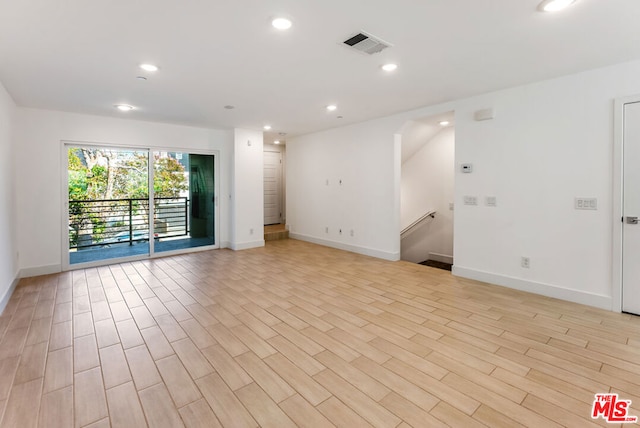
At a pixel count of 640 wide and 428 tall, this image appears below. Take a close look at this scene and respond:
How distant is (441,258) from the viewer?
626cm

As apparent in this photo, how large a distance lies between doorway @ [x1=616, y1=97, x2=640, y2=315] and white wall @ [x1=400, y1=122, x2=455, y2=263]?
115 inches

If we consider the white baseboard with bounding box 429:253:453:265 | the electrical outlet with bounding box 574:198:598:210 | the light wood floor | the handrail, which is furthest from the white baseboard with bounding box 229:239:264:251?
the electrical outlet with bounding box 574:198:598:210

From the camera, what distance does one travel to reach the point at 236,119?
5234mm

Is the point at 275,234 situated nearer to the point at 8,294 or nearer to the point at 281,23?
the point at 8,294

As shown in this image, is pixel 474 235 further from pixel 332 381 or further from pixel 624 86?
pixel 332 381

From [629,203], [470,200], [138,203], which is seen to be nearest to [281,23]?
[470,200]

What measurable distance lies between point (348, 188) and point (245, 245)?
2478 mm

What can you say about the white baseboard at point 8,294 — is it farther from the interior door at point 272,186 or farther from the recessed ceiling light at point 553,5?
the recessed ceiling light at point 553,5

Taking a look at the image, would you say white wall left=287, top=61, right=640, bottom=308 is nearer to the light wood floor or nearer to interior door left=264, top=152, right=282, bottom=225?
the light wood floor

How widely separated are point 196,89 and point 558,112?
4.23m

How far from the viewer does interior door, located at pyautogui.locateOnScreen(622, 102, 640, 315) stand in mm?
2947

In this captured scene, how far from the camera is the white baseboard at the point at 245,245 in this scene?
243 inches

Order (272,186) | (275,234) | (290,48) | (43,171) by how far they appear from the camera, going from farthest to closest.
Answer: (272,186) < (275,234) < (43,171) < (290,48)

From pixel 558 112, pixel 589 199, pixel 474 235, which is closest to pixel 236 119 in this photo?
pixel 474 235
